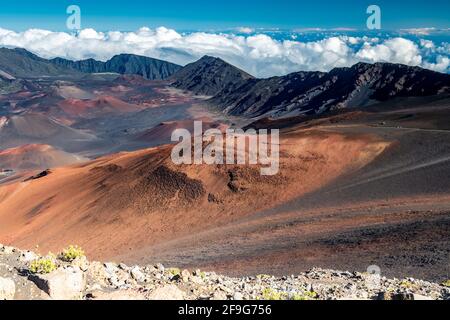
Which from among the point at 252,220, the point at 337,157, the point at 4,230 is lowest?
the point at 4,230

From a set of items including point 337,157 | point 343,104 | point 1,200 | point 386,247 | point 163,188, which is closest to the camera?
point 386,247

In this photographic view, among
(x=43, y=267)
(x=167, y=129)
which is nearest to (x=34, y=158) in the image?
(x=167, y=129)

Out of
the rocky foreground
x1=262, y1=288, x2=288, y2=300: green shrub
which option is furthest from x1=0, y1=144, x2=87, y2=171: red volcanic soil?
x1=262, y1=288, x2=288, y2=300: green shrub

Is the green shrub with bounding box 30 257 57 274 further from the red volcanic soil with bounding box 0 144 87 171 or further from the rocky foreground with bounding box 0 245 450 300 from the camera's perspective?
the red volcanic soil with bounding box 0 144 87 171
